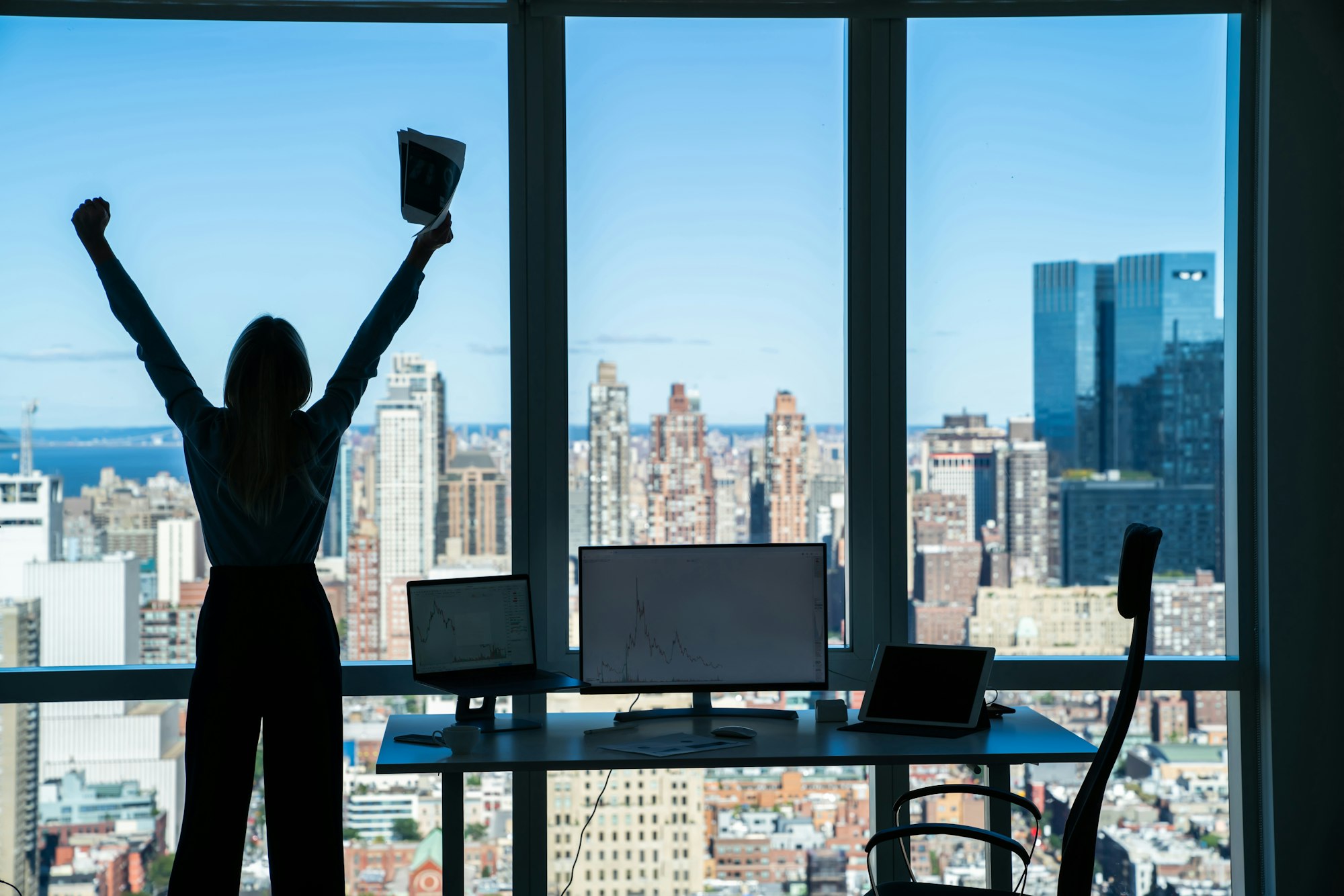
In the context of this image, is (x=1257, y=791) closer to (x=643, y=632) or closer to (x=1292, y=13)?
(x=643, y=632)

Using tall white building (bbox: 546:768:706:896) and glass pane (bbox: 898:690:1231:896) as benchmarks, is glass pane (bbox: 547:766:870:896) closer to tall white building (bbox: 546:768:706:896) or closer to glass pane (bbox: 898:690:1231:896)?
tall white building (bbox: 546:768:706:896)

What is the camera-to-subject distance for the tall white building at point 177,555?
10.1ft

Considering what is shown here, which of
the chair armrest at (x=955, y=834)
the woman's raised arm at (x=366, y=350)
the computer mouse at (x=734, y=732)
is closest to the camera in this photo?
Answer: the chair armrest at (x=955, y=834)

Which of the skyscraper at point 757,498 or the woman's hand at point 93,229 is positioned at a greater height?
the woman's hand at point 93,229

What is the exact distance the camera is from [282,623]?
2414 mm

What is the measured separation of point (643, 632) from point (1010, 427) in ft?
4.22

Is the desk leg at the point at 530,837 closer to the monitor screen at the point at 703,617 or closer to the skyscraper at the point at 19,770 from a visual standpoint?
the monitor screen at the point at 703,617

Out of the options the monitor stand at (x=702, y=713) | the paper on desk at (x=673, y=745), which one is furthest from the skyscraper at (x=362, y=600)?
the paper on desk at (x=673, y=745)

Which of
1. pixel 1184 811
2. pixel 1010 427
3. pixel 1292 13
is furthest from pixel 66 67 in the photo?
pixel 1184 811

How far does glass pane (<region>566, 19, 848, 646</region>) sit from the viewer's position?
314 cm

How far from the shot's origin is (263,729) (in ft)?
8.08

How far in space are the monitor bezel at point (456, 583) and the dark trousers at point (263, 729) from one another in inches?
12.6

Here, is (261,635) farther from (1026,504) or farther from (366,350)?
(1026,504)

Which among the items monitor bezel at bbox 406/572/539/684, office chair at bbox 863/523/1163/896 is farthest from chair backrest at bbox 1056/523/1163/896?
monitor bezel at bbox 406/572/539/684
